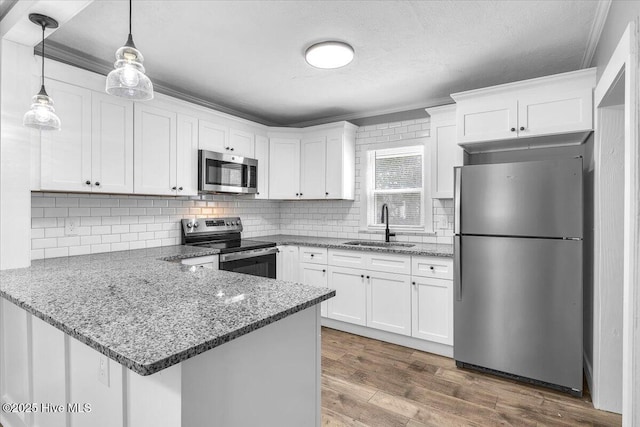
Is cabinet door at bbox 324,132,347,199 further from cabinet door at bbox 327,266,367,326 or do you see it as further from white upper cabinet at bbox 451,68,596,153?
white upper cabinet at bbox 451,68,596,153

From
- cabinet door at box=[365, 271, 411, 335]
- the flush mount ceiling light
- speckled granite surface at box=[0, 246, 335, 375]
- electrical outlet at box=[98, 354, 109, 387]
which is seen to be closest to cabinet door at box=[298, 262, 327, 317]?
cabinet door at box=[365, 271, 411, 335]

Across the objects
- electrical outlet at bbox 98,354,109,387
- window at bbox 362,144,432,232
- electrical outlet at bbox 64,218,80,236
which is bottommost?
electrical outlet at bbox 98,354,109,387

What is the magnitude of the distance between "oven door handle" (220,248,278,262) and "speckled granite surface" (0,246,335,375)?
38.9 inches

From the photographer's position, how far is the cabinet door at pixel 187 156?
3.21 metres

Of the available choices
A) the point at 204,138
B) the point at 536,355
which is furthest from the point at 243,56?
the point at 536,355

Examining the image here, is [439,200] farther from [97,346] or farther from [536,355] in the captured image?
[97,346]

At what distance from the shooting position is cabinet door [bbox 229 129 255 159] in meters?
3.74

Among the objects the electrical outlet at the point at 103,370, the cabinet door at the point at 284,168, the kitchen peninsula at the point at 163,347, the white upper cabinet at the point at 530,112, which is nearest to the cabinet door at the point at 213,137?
the cabinet door at the point at 284,168

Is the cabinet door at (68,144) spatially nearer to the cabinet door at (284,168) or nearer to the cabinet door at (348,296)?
the cabinet door at (284,168)

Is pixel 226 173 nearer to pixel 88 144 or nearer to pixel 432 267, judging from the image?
pixel 88 144

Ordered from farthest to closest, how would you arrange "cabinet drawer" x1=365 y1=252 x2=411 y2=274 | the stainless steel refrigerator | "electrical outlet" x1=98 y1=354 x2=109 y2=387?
"cabinet drawer" x1=365 y1=252 x2=411 y2=274, the stainless steel refrigerator, "electrical outlet" x1=98 y1=354 x2=109 y2=387

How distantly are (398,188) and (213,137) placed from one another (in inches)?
83.3

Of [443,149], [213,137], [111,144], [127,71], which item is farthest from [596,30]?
[111,144]

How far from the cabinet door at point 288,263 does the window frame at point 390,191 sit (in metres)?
0.90
